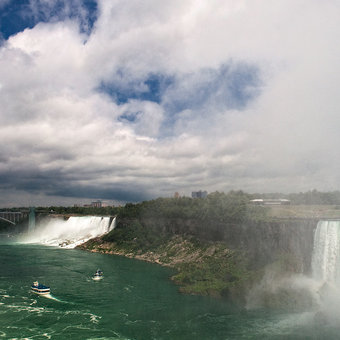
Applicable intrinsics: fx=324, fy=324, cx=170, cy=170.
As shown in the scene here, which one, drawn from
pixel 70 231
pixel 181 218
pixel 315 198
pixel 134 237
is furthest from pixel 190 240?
pixel 70 231

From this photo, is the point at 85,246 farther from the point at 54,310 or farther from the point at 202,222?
the point at 54,310

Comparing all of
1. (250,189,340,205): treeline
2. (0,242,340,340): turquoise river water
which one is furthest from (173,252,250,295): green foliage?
(250,189,340,205): treeline

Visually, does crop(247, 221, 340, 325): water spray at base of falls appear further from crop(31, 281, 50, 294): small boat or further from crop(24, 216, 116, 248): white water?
crop(24, 216, 116, 248): white water

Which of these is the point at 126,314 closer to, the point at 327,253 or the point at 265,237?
the point at 327,253

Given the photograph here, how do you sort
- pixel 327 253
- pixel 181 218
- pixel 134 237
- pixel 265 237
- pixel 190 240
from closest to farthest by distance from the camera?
pixel 327 253 < pixel 265 237 < pixel 190 240 < pixel 181 218 < pixel 134 237

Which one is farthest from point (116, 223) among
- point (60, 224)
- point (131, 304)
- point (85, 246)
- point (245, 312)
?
point (245, 312)

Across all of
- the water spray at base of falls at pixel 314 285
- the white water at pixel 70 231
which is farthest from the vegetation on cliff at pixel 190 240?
the white water at pixel 70 231
